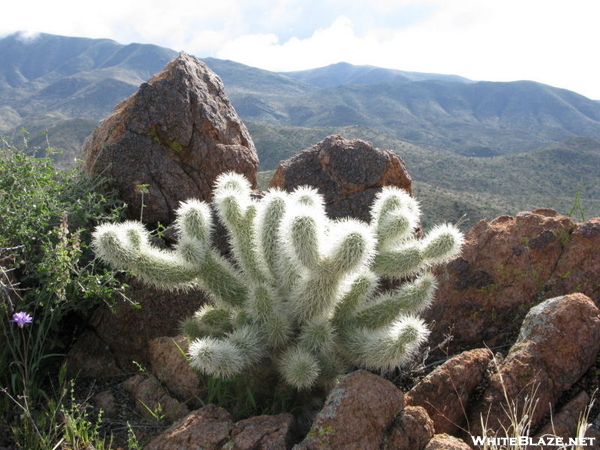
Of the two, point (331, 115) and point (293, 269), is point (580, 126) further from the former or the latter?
point (293, 269)

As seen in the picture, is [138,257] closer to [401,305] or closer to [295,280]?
[295,280]

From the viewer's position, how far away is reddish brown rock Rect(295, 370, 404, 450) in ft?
7.08

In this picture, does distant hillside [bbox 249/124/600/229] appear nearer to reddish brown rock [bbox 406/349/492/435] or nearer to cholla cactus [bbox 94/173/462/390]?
cholla cactus [bbox 94/173/462/390]

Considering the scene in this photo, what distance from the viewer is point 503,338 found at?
321 cm

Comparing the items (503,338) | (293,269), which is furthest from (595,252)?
(293,269)

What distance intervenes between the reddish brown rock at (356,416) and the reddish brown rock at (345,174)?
6.86 feet

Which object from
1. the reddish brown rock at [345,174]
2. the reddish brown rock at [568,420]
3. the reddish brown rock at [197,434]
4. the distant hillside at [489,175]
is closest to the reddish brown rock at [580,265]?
the reddish brown rock at [568,420]

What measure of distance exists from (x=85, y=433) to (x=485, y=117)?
157064 mm

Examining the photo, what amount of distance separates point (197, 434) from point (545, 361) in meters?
1.89

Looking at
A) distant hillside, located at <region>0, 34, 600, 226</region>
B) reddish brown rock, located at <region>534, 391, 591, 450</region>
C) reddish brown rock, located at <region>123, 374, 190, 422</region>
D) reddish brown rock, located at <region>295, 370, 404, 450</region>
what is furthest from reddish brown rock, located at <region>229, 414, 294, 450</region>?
distant hillside, located at <region>0, 34, 600, 226</region>

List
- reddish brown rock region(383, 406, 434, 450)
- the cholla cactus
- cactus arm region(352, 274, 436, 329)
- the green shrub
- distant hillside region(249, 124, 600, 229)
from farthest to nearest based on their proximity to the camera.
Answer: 1. distant hillside region(249, 124, 600, 229)
2. cactus arm region(352, 274, 436, 329)
3. the green shrub
4. the cholla cactus
5. reddish brown rock region(383, 406, 434, 450)

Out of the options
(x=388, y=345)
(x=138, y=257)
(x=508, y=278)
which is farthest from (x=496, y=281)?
(x=138, y=257)

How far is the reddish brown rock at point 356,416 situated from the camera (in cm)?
216

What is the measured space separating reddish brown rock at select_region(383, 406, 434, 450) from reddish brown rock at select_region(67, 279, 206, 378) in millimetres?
1744
